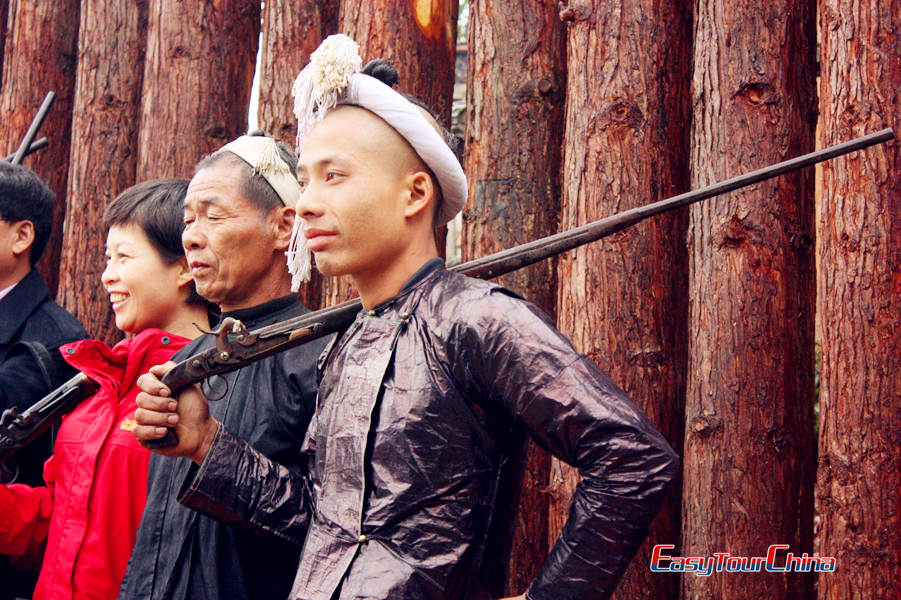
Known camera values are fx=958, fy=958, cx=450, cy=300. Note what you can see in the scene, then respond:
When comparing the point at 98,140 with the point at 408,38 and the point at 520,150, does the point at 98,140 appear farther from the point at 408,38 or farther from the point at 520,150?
the point at 520,150

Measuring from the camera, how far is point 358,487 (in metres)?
2.06

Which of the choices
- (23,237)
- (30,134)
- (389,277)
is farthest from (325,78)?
(30,134)

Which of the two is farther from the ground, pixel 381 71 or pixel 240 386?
pixel 381 71

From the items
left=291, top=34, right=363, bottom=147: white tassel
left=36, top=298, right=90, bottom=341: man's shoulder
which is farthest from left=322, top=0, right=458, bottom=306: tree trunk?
left=291, top=34, right=363, bottom=147: white tassel

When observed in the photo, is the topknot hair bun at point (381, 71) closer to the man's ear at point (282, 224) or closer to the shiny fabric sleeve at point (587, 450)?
the man's ear at point (282, 224)

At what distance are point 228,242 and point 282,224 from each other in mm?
180

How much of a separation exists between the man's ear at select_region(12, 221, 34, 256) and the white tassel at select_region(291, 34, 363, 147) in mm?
1929

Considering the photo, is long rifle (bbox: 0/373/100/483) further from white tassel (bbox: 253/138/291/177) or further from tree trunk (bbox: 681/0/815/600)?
tree trunk (bbox: 681/0/815/600)

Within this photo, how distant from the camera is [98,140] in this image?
4832 millimetres

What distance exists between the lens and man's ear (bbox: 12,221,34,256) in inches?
148

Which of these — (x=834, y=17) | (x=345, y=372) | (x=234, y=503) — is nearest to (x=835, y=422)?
(x=834, y=17)

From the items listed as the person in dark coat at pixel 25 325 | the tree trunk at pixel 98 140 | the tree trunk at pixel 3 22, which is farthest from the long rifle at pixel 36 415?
the tree trunk at pixel 3 22

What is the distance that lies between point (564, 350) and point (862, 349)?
1336 mm

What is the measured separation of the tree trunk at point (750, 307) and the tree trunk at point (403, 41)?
110cm
